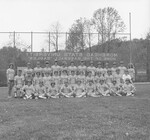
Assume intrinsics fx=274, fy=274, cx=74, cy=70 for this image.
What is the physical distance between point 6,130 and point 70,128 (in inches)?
56.2

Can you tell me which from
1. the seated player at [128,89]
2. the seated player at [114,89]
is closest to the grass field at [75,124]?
the seated player at [128,89]

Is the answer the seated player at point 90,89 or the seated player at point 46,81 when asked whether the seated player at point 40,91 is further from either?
the seated player at point 90,89

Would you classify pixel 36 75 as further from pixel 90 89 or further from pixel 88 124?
pixel 88 124

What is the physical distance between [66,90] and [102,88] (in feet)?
6.44

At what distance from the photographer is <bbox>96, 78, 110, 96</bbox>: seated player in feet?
47.3

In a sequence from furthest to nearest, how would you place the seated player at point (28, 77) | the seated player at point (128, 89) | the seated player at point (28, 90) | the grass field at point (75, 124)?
the seated player at point (128, 89) < the seated player at point (28, 77) < the seated player at point (28, 90) < the grass field at point (75, 124)

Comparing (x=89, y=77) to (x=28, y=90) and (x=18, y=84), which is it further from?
(x=18, y=84)

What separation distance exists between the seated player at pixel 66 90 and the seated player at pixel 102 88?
1517 mm

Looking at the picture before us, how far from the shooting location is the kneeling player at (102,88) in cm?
1442

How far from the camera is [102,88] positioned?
47.7 ft

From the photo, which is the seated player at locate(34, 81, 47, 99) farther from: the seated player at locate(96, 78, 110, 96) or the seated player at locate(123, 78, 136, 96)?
the seated player at locate(123, 78, 136, 96)

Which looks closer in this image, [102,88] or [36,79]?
[36,79]

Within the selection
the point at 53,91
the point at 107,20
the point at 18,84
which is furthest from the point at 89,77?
the point at 107,20

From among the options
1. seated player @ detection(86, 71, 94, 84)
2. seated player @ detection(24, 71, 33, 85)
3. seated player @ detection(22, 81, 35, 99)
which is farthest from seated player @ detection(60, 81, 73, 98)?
seated player @ detection(24, 71, 33, 85)
